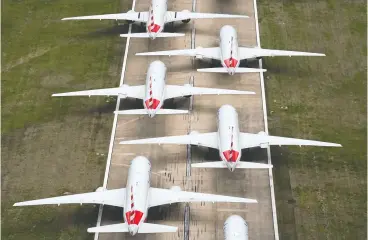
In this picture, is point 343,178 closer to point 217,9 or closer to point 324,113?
point 324,113

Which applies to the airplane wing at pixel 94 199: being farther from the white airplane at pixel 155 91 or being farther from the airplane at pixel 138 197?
the white airplane at pixel 155 91

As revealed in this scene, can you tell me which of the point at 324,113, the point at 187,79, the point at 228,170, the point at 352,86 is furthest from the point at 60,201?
the point at 352,86

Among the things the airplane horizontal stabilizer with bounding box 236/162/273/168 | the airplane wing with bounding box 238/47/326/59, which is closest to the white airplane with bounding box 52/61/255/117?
the airplane wing with bounding box 238/47/326/59

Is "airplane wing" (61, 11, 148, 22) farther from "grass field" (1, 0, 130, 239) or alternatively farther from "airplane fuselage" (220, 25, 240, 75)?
"airplane fuselage" (220, 25, 240, 75)

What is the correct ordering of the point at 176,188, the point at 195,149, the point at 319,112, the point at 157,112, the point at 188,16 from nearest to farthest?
the point at 176,188, the point at 157,112, the point at 195,149, the point at 319,112, the point at 188,16

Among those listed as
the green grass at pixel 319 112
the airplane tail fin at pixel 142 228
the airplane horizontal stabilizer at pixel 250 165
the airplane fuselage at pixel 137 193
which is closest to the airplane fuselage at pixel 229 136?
the airplane horizontal stabilizer at pixel 250 165

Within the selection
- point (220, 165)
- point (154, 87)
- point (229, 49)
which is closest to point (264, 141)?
point (220, 165)

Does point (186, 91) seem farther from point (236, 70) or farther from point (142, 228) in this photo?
point (142, 228)
